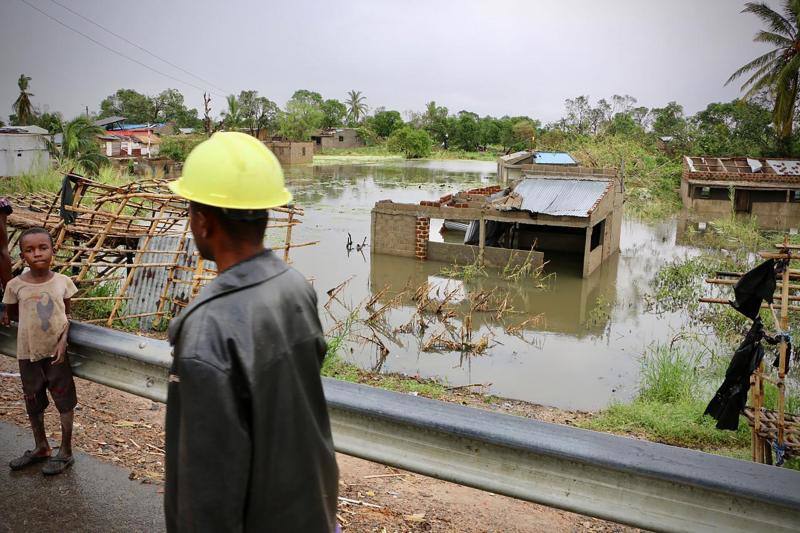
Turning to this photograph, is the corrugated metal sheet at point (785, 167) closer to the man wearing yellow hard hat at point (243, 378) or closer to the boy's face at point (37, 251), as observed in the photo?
the boy's face at point (37, 251)

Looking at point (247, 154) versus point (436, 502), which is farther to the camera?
point (436, 502)

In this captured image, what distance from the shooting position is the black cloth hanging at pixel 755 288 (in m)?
6.09

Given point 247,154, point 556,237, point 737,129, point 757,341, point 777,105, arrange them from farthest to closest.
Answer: point 737,129, point 777,105, point 556,237, point 757,341, point 247,154

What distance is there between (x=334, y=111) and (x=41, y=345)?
99541mm

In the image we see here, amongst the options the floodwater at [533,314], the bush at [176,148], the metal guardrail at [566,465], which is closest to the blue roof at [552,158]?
the floodwater at [533,314]

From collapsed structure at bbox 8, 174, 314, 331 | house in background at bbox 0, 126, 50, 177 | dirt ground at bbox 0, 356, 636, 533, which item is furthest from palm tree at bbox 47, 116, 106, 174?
dirt ground at bbox 0, 356, 636, 533

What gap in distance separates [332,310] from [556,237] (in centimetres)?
1172

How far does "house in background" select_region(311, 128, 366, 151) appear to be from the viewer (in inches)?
3000

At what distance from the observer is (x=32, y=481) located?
3.21 m

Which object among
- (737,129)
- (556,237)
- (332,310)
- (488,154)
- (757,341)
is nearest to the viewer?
(757,341)

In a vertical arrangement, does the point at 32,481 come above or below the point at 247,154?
below

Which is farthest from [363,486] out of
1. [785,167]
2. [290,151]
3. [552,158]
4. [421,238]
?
[290,151]

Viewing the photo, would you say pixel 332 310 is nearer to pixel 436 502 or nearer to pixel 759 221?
pixel 436 502

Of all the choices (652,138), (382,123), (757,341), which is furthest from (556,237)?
(382,123)
